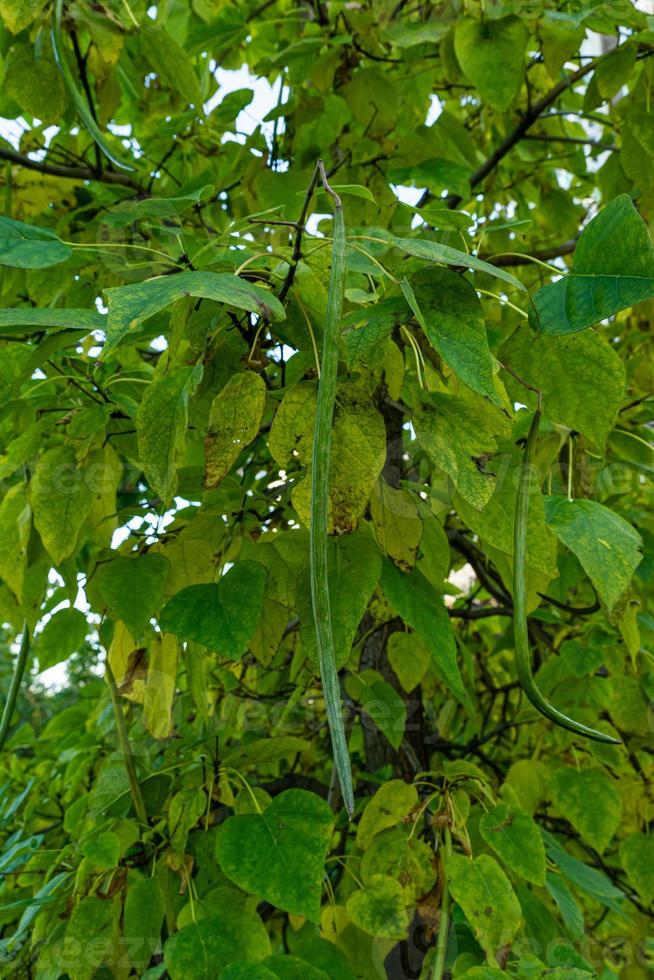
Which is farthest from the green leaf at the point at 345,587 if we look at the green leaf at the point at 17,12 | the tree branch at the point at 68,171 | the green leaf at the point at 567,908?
the tree branch at the point at 68,171

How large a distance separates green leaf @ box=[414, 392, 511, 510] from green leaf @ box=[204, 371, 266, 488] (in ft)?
0.26

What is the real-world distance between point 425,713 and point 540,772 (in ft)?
0.62

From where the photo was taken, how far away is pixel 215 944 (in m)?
0.53

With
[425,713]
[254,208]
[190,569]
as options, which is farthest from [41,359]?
[425,713]

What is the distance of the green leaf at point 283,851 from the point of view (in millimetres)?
466

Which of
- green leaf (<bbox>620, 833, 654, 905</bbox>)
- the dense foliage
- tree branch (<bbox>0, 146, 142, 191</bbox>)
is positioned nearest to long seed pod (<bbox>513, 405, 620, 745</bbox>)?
the dense foliage

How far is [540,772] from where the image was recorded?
0.81 m

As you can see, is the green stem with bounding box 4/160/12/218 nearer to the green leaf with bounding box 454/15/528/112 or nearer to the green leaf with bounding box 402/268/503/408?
the green leaf with bounding box 454/15/528/112

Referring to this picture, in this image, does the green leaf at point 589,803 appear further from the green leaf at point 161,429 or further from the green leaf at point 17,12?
Result: the green leaf at point 17,12

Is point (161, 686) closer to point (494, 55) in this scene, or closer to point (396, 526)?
point (396, 526)

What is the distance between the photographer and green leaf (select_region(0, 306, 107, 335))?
371mm

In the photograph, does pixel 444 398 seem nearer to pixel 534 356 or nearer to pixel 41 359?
pixel 534 356

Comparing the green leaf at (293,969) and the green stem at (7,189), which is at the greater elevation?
the green stem at (7,189)

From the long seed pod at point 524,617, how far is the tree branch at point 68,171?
0.61 m
